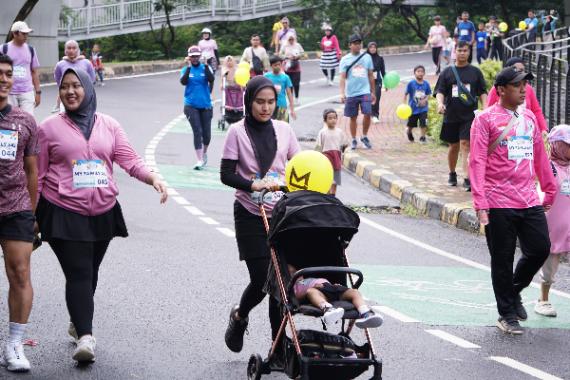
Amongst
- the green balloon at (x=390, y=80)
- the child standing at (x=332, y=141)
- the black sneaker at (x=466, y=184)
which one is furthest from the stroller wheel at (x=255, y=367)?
the green balloon at (x=390, y=80)

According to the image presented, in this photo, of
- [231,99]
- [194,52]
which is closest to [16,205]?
[194,52]

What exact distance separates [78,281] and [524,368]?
2.84m

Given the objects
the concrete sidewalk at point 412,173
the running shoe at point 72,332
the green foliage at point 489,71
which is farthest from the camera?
the green foliage at point 489,71

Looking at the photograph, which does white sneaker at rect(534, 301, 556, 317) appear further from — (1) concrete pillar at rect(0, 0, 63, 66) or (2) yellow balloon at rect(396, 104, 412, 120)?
(1) concrete pillar at rect(0, 0, 63, 66)

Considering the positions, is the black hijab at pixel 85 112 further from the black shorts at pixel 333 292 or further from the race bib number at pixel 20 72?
the race bib number at pixel 20 72

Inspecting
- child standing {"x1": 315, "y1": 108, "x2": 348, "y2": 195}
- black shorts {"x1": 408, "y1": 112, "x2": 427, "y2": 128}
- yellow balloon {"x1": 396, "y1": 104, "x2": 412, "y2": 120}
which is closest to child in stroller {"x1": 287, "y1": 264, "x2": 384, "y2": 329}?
child standing {"x1": 315, "y1": 108, "x2": 348, "y2": 195}

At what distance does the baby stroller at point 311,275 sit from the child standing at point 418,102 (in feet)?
49.0

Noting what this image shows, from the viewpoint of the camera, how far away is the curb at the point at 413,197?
1437 centimetres

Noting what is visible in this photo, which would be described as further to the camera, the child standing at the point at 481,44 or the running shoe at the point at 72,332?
the child standing at the point at 481,44

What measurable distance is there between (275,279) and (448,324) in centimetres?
261

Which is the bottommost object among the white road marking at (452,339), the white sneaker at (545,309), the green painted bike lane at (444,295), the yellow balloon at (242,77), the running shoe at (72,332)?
the green painted bike lane at (444,295)

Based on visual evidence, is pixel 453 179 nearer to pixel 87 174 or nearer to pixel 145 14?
pixel 87 174

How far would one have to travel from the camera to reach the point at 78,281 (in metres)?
7.51

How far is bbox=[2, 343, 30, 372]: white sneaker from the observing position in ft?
24.0
